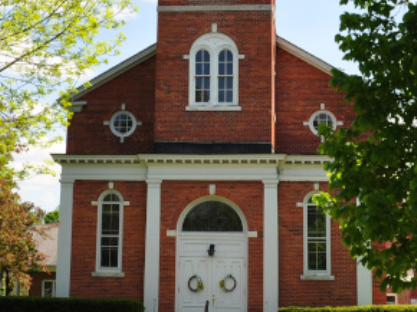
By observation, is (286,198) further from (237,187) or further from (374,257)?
(374,257)

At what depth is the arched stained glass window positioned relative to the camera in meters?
22.0

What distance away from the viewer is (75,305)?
66.2 ft

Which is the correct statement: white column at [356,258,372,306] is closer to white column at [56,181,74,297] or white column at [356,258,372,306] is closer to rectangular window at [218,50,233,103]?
rectangular window at [218,50,233,103]

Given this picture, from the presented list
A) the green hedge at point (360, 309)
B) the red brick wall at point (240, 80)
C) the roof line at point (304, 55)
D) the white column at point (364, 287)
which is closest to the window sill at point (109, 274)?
the red brick wall at point (240, 80)

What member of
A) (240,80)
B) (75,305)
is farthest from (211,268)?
(240,80)

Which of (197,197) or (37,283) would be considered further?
(37,283)

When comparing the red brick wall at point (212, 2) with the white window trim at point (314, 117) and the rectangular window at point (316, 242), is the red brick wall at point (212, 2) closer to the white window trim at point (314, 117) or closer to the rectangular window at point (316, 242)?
the white window trim at point (314, 117)

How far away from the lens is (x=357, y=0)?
39.0 feet

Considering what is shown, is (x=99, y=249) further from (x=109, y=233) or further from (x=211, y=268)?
(x=211, y=268)

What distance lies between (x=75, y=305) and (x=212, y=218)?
483 centimetres

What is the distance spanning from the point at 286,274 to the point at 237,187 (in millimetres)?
2972

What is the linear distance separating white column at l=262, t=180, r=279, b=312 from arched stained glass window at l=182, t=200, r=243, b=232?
3.17 feet

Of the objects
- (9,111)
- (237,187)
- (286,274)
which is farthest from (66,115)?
(286,274)

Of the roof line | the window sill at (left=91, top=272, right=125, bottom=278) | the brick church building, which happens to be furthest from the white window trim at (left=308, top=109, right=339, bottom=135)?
the window sill at (left=91, top=272, right=125, bottom=278)
